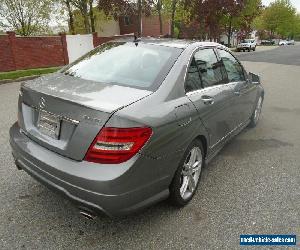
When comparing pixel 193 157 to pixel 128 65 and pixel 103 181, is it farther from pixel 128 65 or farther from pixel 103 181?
pixel 103 181

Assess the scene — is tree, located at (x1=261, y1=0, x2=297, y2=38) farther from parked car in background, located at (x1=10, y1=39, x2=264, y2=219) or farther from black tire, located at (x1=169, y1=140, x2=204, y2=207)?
black tire, located at (x1=169, y1=140, x2=204, y2=207)

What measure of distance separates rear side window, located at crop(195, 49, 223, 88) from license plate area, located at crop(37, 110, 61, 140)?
1.63 meters

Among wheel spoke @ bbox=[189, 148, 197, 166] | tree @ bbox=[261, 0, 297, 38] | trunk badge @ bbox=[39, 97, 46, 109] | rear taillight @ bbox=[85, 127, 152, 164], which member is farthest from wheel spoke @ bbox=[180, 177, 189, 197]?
tree @ bbox=[261, 0, 297, 38]

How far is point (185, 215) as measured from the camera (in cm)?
316

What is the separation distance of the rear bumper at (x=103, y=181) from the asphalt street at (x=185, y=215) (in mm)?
208

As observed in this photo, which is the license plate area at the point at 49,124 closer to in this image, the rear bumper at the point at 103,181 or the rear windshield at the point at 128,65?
the rear bumper at the point at 103,181

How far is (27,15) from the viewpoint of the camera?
2858 centimetres

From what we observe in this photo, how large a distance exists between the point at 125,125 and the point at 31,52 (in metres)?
16.9

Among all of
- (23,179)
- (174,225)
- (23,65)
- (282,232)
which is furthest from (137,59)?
(23,65)

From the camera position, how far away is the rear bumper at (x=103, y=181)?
2383mm

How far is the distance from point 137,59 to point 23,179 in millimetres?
1913

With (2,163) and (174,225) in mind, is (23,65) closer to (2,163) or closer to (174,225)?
(2,163)

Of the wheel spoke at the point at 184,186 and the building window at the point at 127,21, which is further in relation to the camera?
the building window at the point at 127,21

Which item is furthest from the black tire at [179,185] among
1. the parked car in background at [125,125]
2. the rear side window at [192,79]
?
the rear side window at [192,79]
